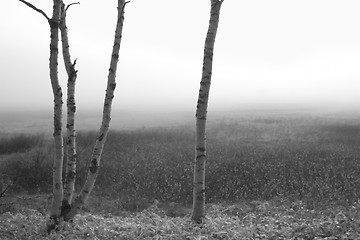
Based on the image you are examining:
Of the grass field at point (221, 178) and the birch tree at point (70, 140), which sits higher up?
the birch tree at point (70, 140)

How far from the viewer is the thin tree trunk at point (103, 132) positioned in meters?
8.63

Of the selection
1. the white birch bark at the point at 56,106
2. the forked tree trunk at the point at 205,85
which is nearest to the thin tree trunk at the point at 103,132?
the white birch bark at the point at 56,106

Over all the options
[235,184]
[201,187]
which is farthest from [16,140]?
[201,187]

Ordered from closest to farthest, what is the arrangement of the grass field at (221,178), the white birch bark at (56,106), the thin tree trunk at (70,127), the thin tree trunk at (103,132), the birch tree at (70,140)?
the white birch bark at (56,106) < the birch tree at (70,140) < the thin tree trunk at (70,127) < the thin tree trunk at (103,132) < the grass field at (221,178)

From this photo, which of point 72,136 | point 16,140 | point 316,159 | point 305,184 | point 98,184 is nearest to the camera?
point 72,136

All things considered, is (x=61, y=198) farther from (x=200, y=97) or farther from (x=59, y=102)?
(x=200, y=97)

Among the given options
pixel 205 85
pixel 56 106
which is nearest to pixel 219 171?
pixel 205 85

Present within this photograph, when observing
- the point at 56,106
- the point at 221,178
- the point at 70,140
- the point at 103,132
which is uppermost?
the point at 56,106

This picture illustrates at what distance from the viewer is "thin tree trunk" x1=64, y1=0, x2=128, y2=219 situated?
8.63 m

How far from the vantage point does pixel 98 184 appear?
17.8 meters

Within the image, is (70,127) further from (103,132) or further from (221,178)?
(221,178)

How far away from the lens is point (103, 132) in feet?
28.3

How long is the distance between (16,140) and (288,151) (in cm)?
1949

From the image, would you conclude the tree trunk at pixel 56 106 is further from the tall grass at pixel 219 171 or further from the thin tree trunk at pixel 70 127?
the tall grass at pixel 219 171
